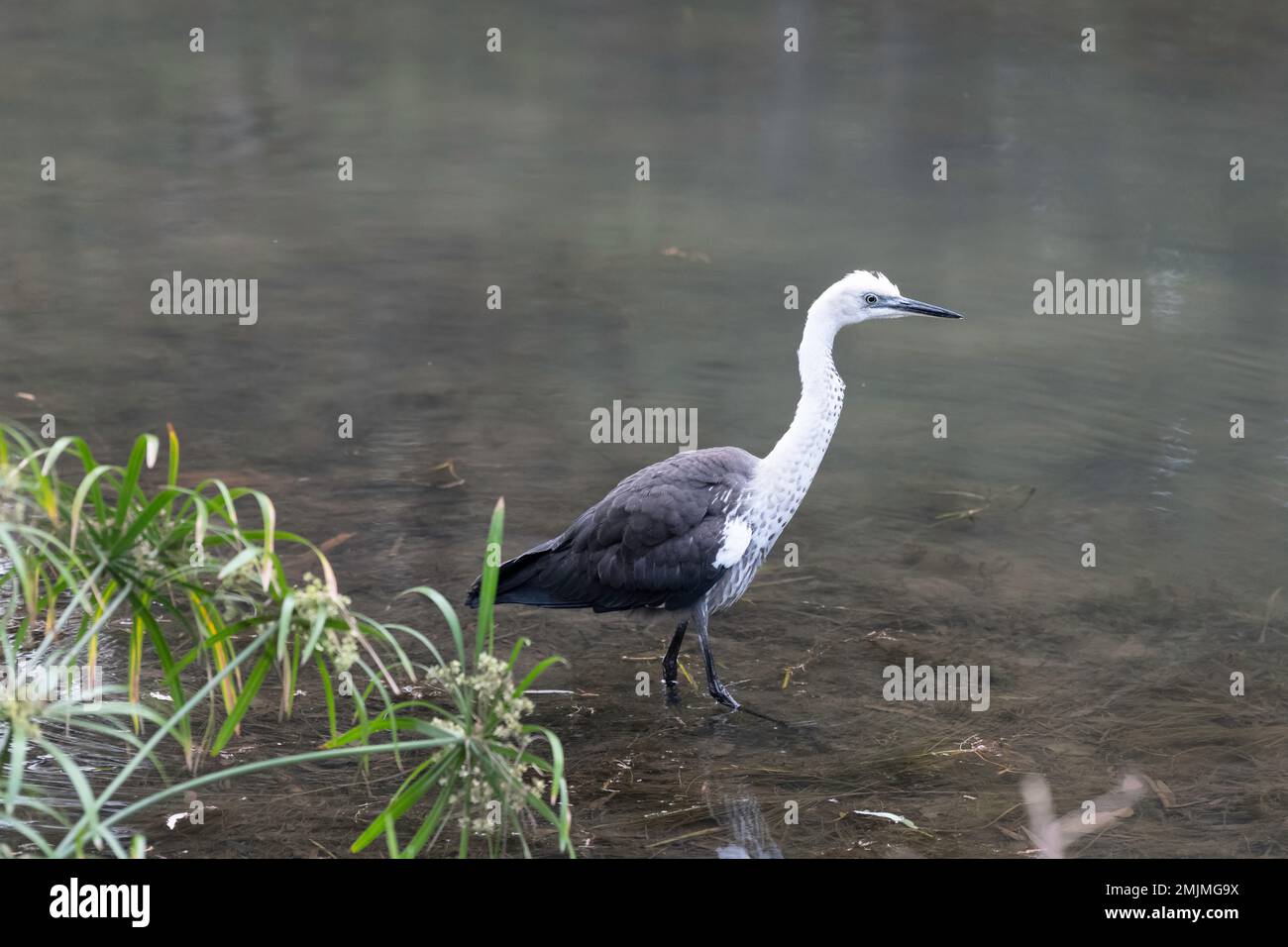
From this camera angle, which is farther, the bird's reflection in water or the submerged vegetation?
the bird's reflection in water

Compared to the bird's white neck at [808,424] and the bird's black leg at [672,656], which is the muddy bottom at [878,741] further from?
the bird's white neck at [808,424]

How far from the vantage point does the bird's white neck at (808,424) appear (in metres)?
5.86

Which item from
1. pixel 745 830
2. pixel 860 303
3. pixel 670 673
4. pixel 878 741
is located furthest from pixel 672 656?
pixel 860 303

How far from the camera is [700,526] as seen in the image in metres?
5.81

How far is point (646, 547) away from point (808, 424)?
0.81m

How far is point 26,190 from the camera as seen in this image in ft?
38.9

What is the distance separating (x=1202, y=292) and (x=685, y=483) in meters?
6.47

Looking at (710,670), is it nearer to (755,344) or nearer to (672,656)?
(672,656)

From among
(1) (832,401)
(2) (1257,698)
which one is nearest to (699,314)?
(1) (832,401)

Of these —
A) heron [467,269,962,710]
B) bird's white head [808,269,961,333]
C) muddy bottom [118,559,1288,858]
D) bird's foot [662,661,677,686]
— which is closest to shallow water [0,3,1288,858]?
muddy bottom [118,559,1288,858]

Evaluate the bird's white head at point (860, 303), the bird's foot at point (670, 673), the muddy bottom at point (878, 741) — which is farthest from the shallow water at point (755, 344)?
the bird's white head at point (860, 303)

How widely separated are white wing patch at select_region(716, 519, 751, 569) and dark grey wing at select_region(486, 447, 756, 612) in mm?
28

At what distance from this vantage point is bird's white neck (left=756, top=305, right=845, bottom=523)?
5855 millimetres

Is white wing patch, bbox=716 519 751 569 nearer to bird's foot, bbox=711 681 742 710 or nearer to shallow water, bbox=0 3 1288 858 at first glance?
bird's foot, bbox=711 681 742 710
